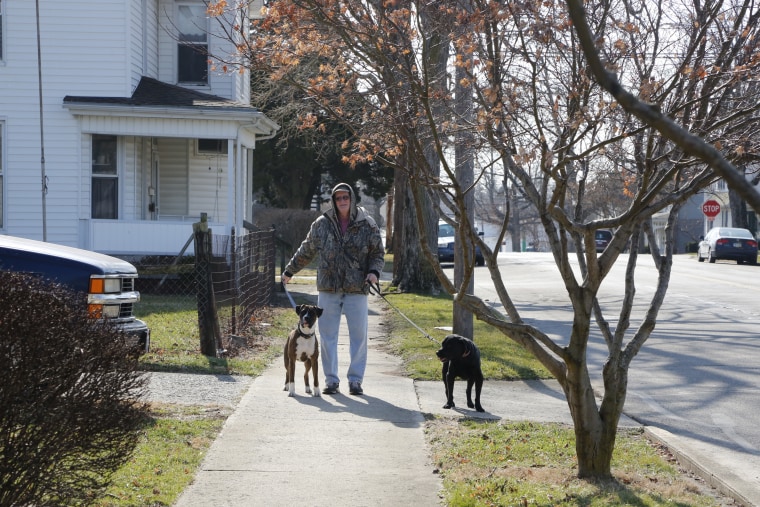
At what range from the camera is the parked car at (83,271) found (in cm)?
802

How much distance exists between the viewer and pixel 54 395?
4125 mm

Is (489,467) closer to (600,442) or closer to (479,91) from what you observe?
(600,442)

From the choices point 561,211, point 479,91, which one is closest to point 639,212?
point 561,211

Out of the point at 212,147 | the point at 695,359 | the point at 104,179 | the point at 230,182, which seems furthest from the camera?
the point at 212,147

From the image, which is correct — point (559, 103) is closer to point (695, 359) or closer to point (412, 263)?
point (695, 359)

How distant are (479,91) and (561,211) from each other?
951 millimetres

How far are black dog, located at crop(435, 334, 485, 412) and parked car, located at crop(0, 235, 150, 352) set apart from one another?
2.53 m

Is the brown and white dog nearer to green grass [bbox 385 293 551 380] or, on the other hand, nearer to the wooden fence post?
green grass [bbox 385 293 551 380]

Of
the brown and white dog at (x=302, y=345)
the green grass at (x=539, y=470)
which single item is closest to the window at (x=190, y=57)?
the brown and white dog at (x=302, y=345)

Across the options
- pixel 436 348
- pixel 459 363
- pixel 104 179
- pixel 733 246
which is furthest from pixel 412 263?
pixel 733 246

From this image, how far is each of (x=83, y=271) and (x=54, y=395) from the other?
14.9ft

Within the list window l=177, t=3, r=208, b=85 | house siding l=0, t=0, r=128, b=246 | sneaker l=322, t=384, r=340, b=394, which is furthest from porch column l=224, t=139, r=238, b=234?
sneaker l=322, t=384, r=340, b=394

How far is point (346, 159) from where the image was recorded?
690 centimetres

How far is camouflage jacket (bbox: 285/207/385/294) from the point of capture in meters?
9.07
